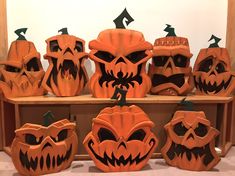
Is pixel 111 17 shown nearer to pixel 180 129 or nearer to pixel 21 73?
pixel 21 73

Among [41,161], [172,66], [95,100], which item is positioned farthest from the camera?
[172,66]

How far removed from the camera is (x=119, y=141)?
2.83ft

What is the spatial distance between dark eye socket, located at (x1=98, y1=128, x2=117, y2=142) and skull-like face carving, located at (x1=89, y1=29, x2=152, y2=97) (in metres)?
0.16

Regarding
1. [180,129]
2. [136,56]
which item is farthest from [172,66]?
[180,129]

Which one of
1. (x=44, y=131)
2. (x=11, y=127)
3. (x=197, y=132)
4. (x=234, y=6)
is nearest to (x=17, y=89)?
(x=11, y=127)

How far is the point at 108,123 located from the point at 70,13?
0.58 metres

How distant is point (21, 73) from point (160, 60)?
0.54 m

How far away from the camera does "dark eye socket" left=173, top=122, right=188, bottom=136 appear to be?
2.97ft

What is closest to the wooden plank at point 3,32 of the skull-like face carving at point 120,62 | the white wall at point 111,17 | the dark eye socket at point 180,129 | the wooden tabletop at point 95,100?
the white wall at point 111,17

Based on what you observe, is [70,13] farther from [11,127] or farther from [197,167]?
[197,167]

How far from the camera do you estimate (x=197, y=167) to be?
2.88ft

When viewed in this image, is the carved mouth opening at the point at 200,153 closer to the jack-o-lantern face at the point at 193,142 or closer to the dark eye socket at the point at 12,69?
the jack-o-lantern face at the point at 193,142

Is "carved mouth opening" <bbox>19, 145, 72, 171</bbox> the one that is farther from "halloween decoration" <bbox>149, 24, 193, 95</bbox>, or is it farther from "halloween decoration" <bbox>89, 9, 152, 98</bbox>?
"halloween decoration" <bbox>149, 24, 193, 95</bbox>

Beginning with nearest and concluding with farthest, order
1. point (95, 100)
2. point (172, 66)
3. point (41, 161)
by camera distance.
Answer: point (41, 161)
point (95, 100)
point (172, 66)
